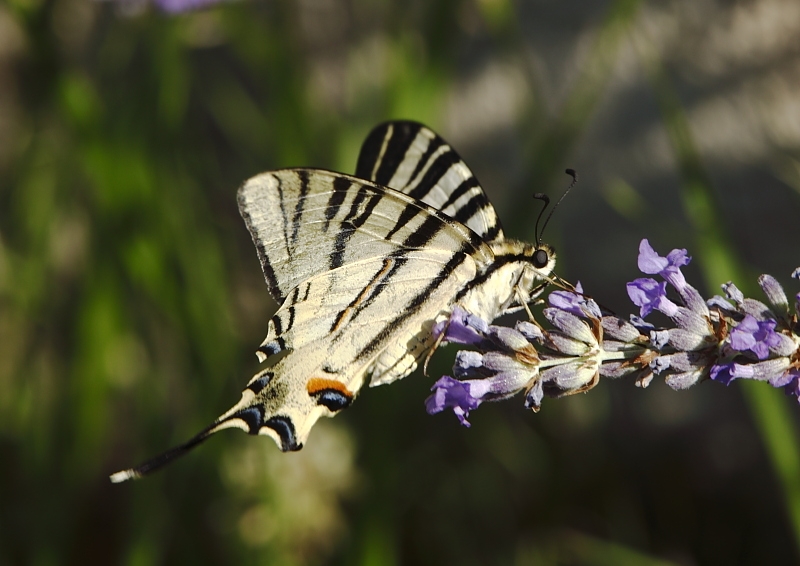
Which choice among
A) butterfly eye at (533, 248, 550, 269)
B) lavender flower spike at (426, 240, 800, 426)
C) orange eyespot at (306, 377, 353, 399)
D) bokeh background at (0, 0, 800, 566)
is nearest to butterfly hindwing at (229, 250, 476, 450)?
orange eyespot at (306, 377, 353, 399)

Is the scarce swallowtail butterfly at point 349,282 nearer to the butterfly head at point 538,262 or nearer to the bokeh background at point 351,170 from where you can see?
the butterfly head at point 538,262

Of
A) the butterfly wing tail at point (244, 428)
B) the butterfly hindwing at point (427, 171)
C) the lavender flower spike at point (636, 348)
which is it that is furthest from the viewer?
the butterfly hindwing at point (427, 171)

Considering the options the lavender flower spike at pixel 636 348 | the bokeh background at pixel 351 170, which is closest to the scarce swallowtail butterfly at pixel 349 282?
the lavender flower spike at pixel 636 348

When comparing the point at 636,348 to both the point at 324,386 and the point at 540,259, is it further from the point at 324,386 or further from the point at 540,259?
the point at 324,386

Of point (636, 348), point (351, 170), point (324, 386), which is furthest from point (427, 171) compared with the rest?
point (351, 170)

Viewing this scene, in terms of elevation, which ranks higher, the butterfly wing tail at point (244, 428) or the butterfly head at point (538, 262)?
the butterfly head at point (538, 262)

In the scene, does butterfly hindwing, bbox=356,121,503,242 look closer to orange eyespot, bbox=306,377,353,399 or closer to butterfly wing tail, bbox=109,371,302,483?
orange eyespot, bbox=306,377,353,399

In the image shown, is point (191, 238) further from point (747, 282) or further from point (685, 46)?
point (685, 46)

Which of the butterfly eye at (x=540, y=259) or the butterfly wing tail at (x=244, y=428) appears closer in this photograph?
the butterfly wing tail at (x=244, y=428)
